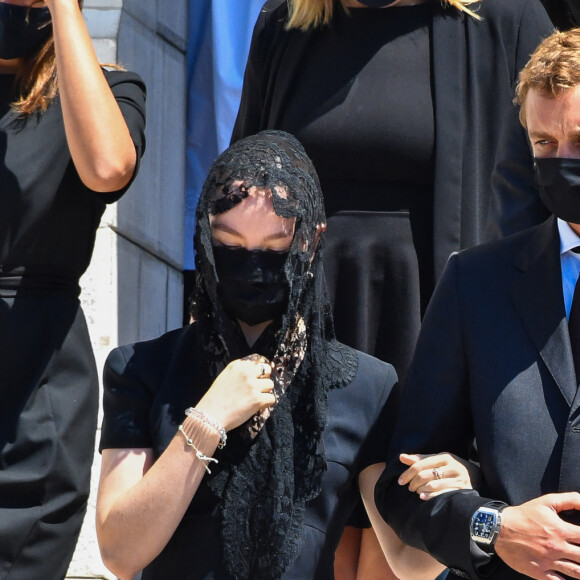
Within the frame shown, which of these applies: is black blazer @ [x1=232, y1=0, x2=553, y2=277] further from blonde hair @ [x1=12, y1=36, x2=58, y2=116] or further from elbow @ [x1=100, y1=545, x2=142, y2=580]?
elbow @ [x1=100, y1=545, x2=142, y2=580]

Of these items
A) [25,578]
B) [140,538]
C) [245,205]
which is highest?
[245,205]

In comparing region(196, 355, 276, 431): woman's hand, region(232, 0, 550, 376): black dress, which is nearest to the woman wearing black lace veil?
region(196, 355, 276, 431): woman's hand

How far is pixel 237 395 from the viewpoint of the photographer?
3.79 metres

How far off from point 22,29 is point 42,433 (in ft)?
3.62

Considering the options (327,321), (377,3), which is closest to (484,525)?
(327,321)

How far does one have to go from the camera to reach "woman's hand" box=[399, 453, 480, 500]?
366 cm

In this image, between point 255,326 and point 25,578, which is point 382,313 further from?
point 25,578

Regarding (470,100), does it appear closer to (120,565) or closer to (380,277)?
(380,277)

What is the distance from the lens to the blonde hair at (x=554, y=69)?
3.82 meters

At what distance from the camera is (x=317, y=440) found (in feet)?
12.8

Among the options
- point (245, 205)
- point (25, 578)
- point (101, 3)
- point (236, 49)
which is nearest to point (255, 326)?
point (245, 205)

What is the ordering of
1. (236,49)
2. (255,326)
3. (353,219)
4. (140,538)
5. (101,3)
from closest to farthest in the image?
(140,538)
(255,326)
(353,219)
(101,3)
(236,49)

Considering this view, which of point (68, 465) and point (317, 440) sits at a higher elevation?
point (317, 440)

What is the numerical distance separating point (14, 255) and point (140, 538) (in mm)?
986
